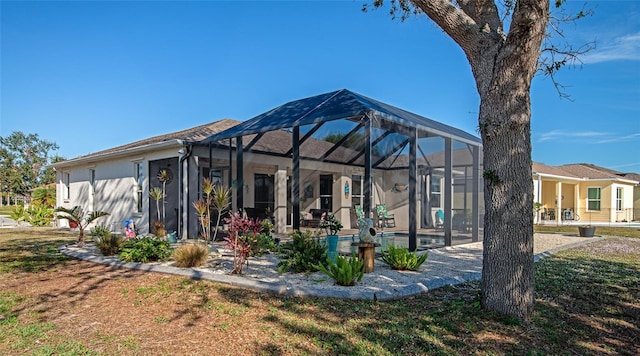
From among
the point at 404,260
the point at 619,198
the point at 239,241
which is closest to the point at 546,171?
the point at 619,198

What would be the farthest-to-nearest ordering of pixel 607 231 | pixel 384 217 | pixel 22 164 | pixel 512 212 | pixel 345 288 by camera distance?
1. pixel 22 164
2. pixel 607 231
3. pixel 384 217
4. pixel 345 288
5. pixel 512 212

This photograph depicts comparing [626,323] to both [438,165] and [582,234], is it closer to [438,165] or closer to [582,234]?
[438,165]

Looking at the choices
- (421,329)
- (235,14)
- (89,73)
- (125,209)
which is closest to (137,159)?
(125,209)

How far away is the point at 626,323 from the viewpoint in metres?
3.91

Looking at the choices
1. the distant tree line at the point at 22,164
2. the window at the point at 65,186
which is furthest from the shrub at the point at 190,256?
the distant tree line at the point at 22,164

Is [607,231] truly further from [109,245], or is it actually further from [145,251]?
[109,245]

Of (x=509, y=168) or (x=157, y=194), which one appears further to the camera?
(x=157, y=194)

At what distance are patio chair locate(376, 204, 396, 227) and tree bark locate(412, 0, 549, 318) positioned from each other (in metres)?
6.58

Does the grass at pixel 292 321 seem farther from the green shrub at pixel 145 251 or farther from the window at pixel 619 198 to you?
the window at pixel 619 198

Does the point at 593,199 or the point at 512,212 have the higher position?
the point at 512,212

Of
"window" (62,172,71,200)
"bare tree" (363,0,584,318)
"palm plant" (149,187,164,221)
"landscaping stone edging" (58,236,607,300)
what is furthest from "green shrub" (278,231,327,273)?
"window" (62,172,71,200)

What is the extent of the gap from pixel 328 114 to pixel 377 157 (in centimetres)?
325

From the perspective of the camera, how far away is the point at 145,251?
289 inches

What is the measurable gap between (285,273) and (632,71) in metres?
14.5
